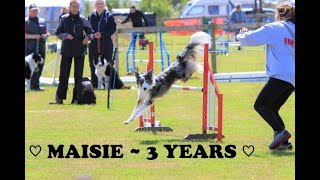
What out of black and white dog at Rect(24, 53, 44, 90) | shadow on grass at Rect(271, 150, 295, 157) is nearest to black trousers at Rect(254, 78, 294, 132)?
shadow on grass at Rect(271, 150, 295, 157)

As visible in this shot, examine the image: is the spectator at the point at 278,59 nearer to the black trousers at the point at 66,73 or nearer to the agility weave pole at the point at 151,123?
the agility weave pole at the point at 151,123

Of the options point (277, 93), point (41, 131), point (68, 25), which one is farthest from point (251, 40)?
point (68, 25)

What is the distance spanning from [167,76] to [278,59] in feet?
7.52

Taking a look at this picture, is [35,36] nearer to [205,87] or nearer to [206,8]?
[205,87]

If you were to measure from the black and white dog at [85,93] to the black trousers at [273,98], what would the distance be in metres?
6.02

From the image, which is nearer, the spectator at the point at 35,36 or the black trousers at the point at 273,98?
the black trousers at the point at 273,98

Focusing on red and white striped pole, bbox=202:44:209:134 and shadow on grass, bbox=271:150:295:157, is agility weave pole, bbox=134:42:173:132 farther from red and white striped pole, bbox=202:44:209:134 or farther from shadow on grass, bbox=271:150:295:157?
shadow on grass, bbox=271:150:295:157

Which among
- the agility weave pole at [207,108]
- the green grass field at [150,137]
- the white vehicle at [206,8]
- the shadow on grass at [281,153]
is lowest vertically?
the green grass field at [150,137]

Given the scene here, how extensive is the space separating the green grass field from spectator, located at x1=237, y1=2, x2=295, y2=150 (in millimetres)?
415

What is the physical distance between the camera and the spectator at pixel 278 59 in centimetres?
977

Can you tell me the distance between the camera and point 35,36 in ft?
61.6

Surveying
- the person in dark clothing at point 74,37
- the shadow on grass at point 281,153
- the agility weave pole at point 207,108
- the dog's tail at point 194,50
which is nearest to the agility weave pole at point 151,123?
the dog's tail at point 194,50

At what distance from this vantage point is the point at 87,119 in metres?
13.3
